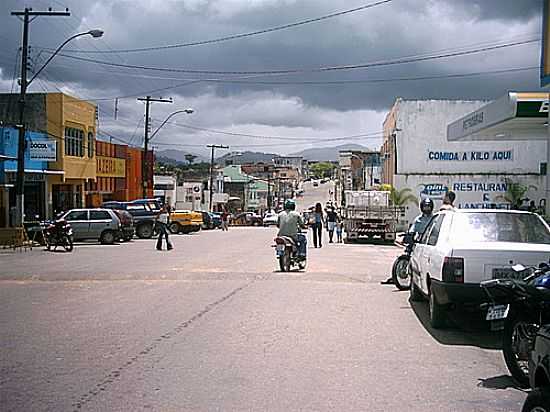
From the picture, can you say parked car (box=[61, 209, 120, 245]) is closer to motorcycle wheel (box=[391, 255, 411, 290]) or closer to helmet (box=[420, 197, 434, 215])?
motorcycle wheel (box=[391, 255, 411, 290])

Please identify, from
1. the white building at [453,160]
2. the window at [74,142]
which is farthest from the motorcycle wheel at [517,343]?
the white building at [453,160]

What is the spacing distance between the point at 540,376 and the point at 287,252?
1309 centimetres

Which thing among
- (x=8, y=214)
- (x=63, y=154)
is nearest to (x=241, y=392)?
(x=8, y=214)

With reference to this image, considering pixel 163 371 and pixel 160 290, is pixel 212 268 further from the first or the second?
pixel 163 371

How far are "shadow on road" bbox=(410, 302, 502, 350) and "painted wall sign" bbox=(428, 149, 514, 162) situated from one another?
130 feet

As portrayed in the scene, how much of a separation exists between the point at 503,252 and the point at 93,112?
4274cm

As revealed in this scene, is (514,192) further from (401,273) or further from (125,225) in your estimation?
(401,273)

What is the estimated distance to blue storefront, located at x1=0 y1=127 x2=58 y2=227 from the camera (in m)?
35.2

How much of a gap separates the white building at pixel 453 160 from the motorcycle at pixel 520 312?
41.6m

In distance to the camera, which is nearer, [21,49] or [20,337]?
[20,337]

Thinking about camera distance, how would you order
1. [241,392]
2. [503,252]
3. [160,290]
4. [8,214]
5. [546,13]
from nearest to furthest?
[241,392] → [503,252] → [160,290] → [546,13] → [8,214]

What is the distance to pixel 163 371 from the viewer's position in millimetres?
7734

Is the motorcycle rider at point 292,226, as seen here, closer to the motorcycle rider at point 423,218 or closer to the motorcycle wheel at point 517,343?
the motorcycle rider at point 423,218

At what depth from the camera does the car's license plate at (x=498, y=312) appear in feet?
24.5
